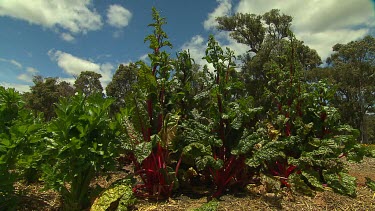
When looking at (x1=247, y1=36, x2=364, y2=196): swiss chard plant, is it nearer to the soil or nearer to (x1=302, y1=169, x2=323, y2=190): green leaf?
(x1=302, y1=169, x2=323, y2=190): green leaf

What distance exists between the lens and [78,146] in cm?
284

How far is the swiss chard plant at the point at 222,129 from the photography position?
11.2ft

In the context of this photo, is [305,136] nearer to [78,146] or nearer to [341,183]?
[341,183]

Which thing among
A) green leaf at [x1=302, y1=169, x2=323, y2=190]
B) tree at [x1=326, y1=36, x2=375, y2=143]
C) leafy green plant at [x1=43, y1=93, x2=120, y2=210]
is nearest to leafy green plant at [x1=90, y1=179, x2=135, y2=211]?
leafy green plant at [x1=43, y1=93, x2=120, y2=210]

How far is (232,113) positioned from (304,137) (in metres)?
1.14

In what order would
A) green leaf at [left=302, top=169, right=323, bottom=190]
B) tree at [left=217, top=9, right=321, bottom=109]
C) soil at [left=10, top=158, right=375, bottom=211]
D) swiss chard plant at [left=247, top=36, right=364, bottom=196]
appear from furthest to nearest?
tree at [left=217, top=9, right=321, bottom=109]
swiss chard plant at [left=247, top=36, right=364, bottom=196]
green leaf at [left=302, top=169, right=323, bottom=190]
soil at [left=10, top=158, right=375, bottom=211]

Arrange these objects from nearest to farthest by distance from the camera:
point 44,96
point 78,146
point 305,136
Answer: point 78,146, point 305,136, point 44,96

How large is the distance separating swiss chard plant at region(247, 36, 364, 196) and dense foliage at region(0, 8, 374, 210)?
13 millimetres

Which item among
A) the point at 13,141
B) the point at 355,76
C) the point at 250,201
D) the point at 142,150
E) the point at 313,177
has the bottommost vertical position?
the point at 250,201

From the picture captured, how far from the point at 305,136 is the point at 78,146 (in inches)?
108

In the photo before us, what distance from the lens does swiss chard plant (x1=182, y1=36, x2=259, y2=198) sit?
3.42 meters

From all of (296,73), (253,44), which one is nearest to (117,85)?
(253,44)

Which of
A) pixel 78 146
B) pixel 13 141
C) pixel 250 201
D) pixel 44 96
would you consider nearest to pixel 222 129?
pixel 250 201

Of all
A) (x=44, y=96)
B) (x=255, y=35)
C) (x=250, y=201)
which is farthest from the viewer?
(x=44, y=96)
